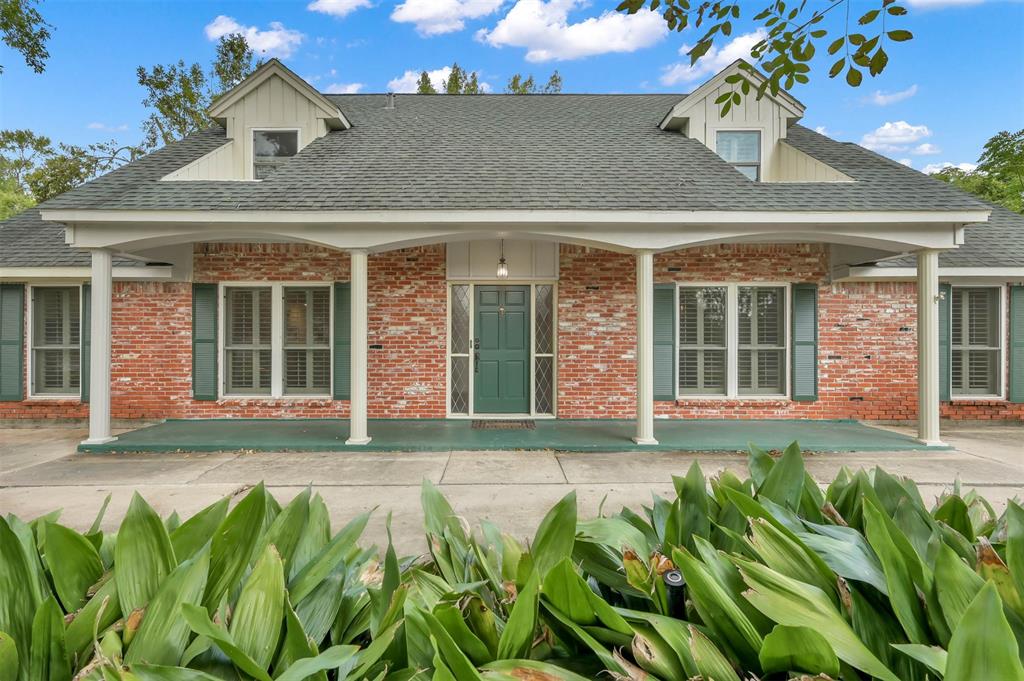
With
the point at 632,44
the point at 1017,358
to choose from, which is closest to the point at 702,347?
the point at 1017,358

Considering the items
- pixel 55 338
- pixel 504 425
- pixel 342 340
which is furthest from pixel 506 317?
pixel 55 338

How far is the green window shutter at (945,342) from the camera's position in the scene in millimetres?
7796

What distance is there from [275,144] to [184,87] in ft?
40.2

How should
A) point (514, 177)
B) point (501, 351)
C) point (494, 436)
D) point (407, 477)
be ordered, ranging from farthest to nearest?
point (501, 351), point (514, 177), point (494, 436), point (407, 477)

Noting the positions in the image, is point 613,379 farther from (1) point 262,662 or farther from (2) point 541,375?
(1) point 262,662

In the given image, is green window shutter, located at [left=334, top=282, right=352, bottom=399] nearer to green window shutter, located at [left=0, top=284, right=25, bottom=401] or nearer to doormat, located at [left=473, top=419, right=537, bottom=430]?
doormat, located at [left=473, top=419, right=537, bottom=430]

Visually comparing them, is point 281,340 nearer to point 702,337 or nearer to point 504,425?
point 504,425

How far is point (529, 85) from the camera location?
21.9 metres

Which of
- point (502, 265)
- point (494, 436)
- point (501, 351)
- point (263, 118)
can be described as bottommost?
point (494, 436)

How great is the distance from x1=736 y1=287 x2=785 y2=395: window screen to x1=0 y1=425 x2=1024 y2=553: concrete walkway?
6.75 ft

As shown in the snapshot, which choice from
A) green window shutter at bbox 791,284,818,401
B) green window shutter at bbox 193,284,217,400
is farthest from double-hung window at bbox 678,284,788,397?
green window shutter at bbox 193,284,217,400

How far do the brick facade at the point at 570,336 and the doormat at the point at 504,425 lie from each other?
0.63m

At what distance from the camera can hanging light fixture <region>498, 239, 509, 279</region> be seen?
7.63 metres

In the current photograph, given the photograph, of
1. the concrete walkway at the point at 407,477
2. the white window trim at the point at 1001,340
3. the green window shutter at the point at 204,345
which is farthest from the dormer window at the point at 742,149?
the green window shutter at the point at 204,345
